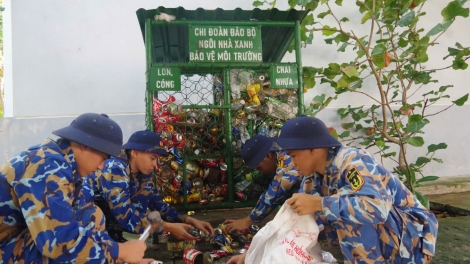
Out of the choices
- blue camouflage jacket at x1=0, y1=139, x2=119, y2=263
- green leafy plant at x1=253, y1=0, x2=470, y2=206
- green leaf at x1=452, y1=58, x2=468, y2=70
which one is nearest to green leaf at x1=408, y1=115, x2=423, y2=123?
green leafy plant at x1=253, y1=0, x2=470, y2=206

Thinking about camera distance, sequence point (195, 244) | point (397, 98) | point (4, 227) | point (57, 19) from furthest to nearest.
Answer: point (397, 98) < point (57, 19) < point (195, 244) < point (4, 227)

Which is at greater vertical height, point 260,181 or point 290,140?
point 290,140

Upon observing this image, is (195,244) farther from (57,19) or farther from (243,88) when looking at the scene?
(57,19)

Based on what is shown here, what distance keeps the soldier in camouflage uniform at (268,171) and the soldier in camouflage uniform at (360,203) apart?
20.0 inches

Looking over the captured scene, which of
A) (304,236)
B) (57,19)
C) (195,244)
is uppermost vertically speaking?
(57,19)

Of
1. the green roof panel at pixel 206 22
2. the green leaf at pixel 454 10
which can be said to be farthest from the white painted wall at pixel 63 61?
the green leaf at pixel 454 10

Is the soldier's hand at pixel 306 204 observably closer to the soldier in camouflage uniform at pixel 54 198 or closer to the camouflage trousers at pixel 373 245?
the camouflage trousers at pixel 373 245

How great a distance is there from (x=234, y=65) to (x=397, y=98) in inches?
116

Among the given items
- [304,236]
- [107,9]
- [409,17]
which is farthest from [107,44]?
[304,236]

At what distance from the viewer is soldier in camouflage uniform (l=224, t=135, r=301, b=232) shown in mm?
2254

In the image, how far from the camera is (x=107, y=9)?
411 cm

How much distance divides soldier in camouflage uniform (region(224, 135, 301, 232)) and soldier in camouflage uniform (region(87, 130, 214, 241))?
11.0 inches

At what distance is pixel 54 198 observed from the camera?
1260mm

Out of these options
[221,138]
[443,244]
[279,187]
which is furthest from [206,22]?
[443,244]
